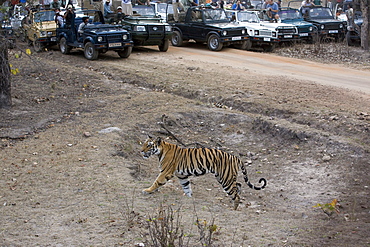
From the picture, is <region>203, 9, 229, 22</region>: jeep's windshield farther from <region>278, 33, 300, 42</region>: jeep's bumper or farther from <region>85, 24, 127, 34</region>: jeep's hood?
<region>85, 24, 127, 34</region>: jeep's hood

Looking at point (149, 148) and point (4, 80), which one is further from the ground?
point (4, 80)

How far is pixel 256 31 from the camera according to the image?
75.2 ft

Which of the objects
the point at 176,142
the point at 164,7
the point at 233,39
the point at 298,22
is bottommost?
the point at 176,142

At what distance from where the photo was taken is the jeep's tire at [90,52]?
61.8ft

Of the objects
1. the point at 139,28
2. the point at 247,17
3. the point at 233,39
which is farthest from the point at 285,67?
the point at 247,17

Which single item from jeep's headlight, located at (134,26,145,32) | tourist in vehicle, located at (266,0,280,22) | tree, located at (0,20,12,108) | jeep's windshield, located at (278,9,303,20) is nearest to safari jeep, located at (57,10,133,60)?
Result: jeep's headlight, located at (134,26,145,32)

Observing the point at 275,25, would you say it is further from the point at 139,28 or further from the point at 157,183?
the point at 157,183

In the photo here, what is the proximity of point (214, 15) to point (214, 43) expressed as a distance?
1.49 m

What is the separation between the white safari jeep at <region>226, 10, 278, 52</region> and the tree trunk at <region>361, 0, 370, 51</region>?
161 inches

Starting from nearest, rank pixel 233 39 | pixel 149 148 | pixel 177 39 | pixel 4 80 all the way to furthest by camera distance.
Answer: pixel 149 148
pixel 4 80
pixel 233 39
pixel 177 39

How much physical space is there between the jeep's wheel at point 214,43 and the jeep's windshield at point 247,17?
2.83m

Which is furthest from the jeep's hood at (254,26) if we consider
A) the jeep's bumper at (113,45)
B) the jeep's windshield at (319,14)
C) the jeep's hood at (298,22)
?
the jeep's bumper at (113,45)

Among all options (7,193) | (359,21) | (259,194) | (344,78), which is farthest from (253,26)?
(7,193)

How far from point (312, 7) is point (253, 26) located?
15.5 ft
